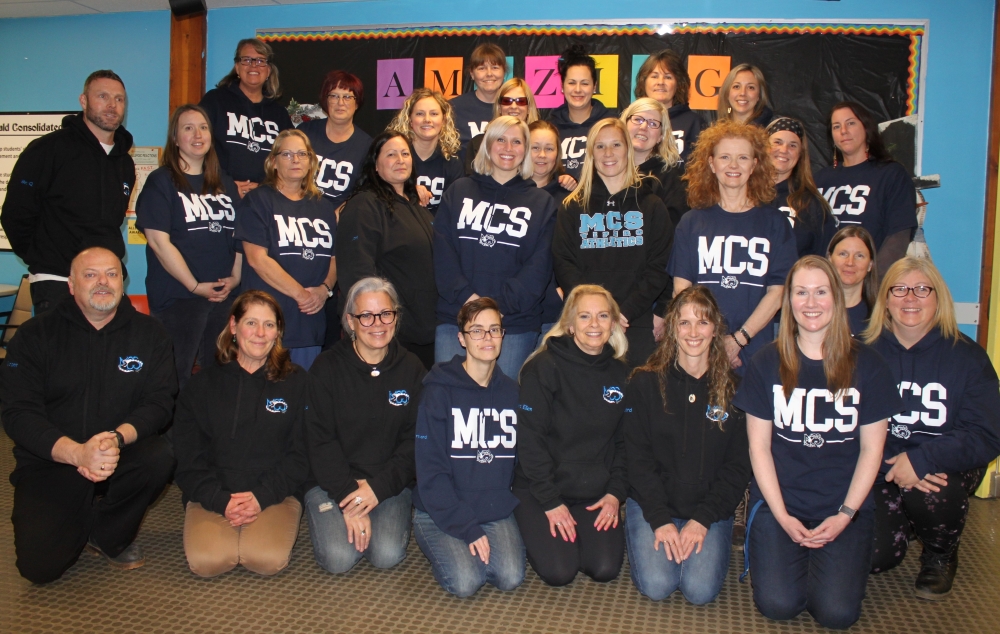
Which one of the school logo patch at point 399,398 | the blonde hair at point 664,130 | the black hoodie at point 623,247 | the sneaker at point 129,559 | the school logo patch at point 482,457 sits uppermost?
the blonde hair at point 664,130

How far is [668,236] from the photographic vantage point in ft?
11.2

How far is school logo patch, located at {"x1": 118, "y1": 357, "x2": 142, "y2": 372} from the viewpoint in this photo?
3.02 m

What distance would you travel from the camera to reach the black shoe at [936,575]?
2.82m

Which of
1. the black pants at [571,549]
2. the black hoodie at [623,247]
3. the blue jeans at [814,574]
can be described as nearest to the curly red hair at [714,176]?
the black hoodie at [623,247]

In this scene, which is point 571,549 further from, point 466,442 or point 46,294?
point 46,294

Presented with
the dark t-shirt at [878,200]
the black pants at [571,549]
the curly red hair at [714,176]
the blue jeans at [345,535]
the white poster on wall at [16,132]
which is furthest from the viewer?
the white poster on wall at [16,132]

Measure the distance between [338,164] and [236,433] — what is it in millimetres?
1756

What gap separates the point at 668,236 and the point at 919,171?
269 cm

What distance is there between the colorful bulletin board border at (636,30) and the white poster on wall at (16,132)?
2.18 metres

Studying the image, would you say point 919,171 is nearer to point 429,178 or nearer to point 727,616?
point 429,178

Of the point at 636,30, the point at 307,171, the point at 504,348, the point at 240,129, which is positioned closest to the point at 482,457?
the point at 504,348

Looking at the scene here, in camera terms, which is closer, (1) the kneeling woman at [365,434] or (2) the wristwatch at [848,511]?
(2) the wristwatch at [848,511]

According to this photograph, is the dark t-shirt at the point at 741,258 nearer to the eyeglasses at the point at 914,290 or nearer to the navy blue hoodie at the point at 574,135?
the eyeglasses at the point at 914,290

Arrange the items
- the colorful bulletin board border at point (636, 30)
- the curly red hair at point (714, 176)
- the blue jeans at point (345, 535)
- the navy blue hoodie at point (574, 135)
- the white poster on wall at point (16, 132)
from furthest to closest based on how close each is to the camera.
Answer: the white poster on wall at point (16, 132)
the colorful bulletin board border at point (636, 30)
the navy blue hoodie at point (574, 135)
the curly red hair at point (714, 176)
the blue jeans at point (345, 535)
